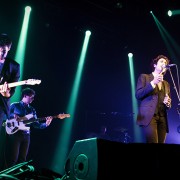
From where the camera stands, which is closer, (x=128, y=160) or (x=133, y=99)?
(x=128, y=160)

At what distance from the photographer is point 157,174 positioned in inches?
81.1

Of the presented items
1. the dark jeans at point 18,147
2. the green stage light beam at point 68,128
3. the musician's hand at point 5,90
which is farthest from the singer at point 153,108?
the green stage light beam at point 68,128

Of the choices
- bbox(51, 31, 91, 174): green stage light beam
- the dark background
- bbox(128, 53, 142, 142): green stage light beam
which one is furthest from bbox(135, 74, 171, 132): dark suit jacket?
bbox(128, 53, 142, 142): green stage light beam

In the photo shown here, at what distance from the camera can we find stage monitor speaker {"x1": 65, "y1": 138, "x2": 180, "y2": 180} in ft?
6.77

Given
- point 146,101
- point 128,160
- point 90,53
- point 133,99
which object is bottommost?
point 128,160

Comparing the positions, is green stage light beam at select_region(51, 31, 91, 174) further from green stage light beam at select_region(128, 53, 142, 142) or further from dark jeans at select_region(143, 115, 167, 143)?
dark jeans at select_region(143, 115, 167, 143)

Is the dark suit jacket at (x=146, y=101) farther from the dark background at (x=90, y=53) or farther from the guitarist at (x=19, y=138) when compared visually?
the dark background at (x=90, y=53)

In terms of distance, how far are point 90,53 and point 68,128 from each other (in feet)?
8.55


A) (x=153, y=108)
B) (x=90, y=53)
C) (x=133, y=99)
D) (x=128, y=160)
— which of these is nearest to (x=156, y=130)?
(x=153, y=108)

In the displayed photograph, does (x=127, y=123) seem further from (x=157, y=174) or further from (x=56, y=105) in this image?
(x=157, y=174)

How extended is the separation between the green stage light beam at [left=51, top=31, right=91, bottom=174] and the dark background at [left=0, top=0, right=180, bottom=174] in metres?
0.15

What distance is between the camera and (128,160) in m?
2.15

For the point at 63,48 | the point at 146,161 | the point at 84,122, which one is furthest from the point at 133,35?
the point at 146,161

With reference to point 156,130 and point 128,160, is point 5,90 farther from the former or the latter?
point 156,130
